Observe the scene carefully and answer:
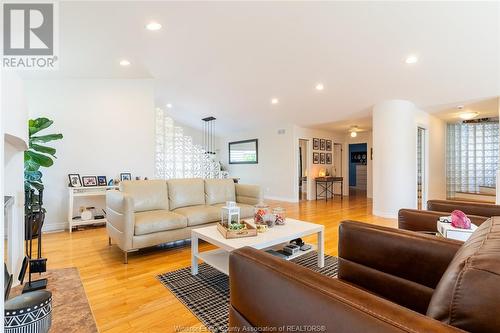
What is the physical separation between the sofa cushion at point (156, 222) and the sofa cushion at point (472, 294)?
2.63 metres

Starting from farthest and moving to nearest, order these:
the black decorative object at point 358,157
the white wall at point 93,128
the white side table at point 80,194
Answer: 1. the black decorative object at point 358,157
2. the white wall at point 93,128
3. the white side table at point 80,194

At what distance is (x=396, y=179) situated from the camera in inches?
198

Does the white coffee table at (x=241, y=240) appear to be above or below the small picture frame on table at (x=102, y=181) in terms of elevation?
below

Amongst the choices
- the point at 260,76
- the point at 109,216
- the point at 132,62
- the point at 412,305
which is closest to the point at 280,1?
the point at 260,76

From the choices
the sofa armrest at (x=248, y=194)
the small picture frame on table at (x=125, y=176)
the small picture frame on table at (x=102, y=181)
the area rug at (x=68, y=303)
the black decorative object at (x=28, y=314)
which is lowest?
the area rug at (x=68, y=303)

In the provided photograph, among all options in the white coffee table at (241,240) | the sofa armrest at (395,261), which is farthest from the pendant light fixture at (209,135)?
the sofa armrest at (395,261)

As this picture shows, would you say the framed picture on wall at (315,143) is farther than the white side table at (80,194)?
Yes

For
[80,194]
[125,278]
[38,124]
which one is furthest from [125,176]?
[125,278]

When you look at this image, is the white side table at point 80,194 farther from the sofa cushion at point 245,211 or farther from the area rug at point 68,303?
the sofa cushion at point 245,211

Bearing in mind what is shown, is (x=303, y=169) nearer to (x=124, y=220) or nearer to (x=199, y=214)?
(x=199, y=214)

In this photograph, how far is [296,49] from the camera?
3645 millimetres

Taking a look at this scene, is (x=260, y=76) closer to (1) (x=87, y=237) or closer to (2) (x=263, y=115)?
(2) (x=263, y=115)

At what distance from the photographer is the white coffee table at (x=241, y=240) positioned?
6.84 feet

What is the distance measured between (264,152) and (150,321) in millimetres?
6439
